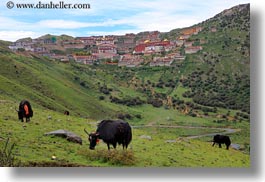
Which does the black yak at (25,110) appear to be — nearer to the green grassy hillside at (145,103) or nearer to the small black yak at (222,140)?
the green grassy hillside at (145,103)

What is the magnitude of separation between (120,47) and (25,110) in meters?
2.05

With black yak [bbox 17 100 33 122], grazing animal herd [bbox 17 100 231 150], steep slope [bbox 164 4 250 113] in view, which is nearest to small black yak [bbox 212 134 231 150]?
grazing animal herd [bbox 17 100 231 150]

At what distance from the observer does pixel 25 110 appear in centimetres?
1039

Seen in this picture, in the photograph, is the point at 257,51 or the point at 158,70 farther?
the point at 158,70

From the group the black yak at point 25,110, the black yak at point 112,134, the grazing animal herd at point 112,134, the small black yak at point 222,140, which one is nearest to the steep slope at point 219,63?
the small black yak at point 222,140

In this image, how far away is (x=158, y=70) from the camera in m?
10.6

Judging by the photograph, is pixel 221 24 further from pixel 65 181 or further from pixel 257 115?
pixel 65 181

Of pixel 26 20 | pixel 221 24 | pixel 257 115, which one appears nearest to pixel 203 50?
pixel 221 24

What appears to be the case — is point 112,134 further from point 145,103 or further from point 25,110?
point 25,110

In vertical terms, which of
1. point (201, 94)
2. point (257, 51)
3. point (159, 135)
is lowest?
point (159, 135)

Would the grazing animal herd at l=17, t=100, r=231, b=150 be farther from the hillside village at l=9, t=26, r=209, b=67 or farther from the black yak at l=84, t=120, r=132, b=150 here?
the hillside village at l=9, t=26, r=209, b=67

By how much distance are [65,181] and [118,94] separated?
187 cm

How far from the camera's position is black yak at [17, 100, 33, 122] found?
10.4 meters

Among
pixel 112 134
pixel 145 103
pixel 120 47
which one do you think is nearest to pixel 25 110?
pixel 112 134
